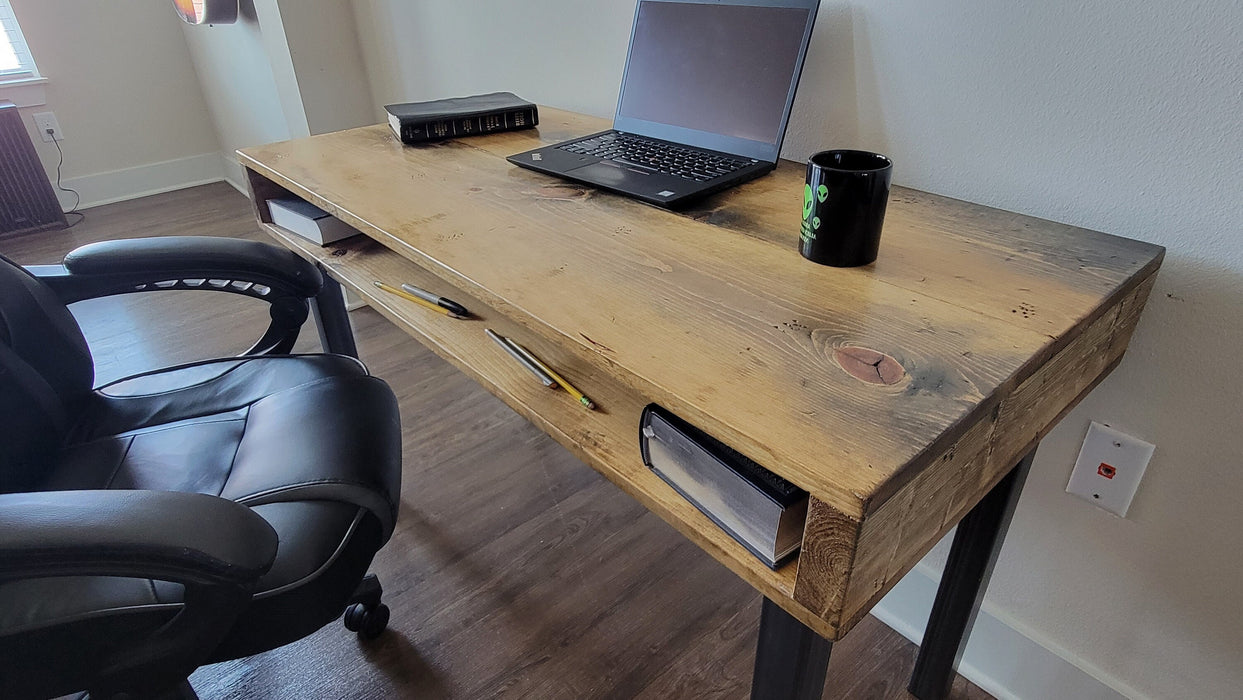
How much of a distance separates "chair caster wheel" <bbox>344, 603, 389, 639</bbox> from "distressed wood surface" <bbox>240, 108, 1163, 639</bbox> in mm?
549

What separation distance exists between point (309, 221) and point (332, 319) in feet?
0.95

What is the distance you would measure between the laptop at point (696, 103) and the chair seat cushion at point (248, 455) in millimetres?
416

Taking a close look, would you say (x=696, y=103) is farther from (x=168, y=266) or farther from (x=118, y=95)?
(x=118, y=95)

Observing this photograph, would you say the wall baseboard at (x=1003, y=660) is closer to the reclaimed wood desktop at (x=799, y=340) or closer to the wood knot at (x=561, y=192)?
the reclaimed wood desktop at (x=799, y=340)

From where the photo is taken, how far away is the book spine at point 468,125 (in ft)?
3.66

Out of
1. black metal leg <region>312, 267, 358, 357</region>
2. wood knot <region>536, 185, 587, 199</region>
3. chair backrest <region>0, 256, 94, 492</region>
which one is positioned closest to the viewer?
chair backrest <region>0, 256, 94, 492</region>

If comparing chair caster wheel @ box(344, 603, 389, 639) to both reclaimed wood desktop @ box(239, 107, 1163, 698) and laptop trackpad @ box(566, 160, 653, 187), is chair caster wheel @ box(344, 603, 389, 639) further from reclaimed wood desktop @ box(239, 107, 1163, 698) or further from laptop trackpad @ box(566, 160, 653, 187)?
laptop trackpad @ box(566, 160, 653, 187)

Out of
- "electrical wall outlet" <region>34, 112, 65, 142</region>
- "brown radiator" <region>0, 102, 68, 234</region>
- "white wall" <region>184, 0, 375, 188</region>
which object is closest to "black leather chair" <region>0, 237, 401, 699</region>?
"white wall" <region>184, 0, 375, 188</region>

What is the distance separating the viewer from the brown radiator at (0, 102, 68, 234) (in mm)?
2705

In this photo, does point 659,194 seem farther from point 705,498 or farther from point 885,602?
point 885,602

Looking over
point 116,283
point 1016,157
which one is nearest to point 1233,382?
point 1016,157

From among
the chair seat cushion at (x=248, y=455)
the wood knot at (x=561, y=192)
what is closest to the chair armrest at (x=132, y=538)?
the chair seat cushion at (x=248, y=455)

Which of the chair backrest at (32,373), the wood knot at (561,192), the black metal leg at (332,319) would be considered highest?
the wood knot at (561,192)

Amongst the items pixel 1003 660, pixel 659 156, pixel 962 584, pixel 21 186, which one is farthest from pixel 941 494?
pixel 21 186
